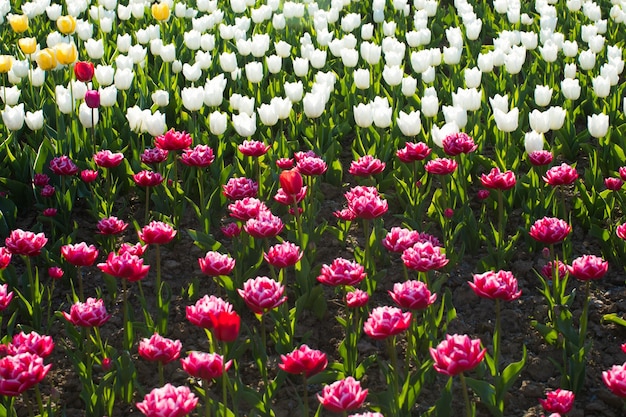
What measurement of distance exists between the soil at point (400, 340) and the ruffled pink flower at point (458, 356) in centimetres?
77

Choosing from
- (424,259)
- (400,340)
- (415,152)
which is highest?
(424,259)

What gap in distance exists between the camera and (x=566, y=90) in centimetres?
493

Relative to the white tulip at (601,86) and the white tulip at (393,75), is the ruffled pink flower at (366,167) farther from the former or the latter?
the white tulip at (601,86)

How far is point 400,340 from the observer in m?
3.45

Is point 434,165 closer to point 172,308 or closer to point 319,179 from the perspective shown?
point 319,179

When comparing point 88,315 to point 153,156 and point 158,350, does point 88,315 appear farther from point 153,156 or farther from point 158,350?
point 153,156

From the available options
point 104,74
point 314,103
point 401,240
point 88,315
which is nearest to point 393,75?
point 314,103

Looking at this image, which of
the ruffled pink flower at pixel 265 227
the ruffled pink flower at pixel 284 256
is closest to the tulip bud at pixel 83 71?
the ruffled pink flower at pixel 265 227

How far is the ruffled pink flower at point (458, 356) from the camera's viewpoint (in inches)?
87.3

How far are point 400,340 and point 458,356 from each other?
123cm

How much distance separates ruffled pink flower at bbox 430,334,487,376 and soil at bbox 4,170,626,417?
2.51 ft

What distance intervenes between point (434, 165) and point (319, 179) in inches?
37.8

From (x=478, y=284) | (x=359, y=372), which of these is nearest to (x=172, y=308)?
(x=359, y=372)

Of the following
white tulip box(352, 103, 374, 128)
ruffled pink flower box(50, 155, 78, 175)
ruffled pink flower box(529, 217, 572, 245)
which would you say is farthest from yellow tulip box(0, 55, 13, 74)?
ruffled pink flower box(529, 217, 572, 245)
